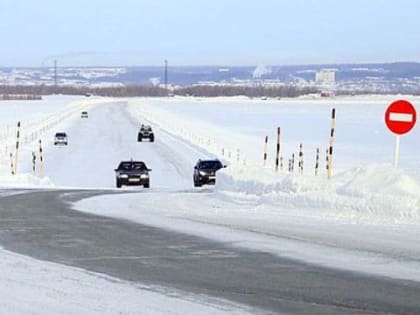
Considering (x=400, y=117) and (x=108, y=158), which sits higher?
(x=400, y=117)

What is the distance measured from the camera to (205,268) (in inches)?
425

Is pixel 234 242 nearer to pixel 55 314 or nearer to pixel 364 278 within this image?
pixel 364 278

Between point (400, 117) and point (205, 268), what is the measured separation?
28.9 ft

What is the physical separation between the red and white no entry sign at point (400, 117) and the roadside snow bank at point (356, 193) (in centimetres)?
99

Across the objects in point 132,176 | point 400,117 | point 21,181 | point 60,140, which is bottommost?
point 60,140

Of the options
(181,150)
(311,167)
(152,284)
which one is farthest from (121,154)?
(152,284)

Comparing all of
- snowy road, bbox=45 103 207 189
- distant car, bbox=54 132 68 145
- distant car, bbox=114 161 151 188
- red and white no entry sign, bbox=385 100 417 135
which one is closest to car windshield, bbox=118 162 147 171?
distant car, bbox=114 161 151 188

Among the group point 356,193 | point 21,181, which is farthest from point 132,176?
point 356,193

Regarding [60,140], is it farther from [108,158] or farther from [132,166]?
[132,166]

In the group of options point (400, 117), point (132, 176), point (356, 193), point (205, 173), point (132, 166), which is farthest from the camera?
point (132, 166)

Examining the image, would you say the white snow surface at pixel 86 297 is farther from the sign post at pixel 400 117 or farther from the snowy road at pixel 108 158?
the snowy road at pixel 108 158

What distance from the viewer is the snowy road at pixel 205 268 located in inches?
344

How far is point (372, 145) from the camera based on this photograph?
217 ft

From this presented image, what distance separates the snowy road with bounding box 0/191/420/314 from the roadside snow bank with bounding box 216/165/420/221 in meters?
3.49
